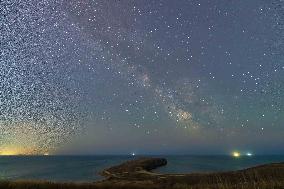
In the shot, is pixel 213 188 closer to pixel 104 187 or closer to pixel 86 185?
pixel 104 187

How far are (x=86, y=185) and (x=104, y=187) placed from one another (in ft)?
6.58

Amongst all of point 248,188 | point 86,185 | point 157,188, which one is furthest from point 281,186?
point 86,185

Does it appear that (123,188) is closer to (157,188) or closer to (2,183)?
(157,188)

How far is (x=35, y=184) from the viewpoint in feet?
101

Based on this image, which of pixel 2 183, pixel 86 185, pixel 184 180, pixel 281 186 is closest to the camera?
pixel 281 186

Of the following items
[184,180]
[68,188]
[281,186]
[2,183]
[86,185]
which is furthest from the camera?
[184,180]

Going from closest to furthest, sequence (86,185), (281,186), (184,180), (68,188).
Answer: (281,186), (68,188), (86,185), (184,180)

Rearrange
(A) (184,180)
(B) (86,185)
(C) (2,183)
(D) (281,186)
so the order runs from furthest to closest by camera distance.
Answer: (A) (184,180) → (B) (86,185) → (C) (2,183) → (D) (281,186)

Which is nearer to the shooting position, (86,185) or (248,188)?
(248,188)

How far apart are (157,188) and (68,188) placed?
9430 mm

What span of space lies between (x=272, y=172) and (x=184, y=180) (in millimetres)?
13123

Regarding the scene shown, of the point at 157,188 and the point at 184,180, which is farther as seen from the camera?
the point at 184,180

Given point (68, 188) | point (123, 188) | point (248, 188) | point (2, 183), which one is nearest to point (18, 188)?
point (2, 183)

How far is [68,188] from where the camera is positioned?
30.4 meters
